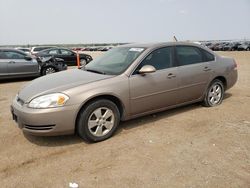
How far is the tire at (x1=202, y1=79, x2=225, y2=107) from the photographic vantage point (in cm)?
564

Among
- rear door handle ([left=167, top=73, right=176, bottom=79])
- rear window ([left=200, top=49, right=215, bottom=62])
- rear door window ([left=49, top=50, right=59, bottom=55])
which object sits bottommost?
rear door window ([left=49, top=50, right=59, bottom=55])

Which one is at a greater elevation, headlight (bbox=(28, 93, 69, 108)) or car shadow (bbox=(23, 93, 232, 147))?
headlight (bbox=(28, 93, 69, 108))

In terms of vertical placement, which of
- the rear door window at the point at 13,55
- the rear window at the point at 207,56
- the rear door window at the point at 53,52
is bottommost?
the rear door window at the point at 53,52

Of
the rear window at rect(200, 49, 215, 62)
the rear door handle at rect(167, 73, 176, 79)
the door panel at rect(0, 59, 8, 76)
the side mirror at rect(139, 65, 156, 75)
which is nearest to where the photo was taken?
the side mirror at rect(139, 65, 156, 75)

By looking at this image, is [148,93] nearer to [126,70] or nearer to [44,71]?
A: [126,70]

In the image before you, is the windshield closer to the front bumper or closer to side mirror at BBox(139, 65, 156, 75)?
side mirror at BBox(139, 65, 156, 75)

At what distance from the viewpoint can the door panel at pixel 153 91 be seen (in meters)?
4.33

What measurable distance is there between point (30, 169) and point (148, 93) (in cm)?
225

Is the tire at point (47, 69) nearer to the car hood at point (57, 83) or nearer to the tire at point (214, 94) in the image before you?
the car hood at point (57, 83)

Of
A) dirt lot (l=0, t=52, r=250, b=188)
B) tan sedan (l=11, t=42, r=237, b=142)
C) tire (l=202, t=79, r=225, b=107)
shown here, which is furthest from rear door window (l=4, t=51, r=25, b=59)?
tire (l=202, t=79, r=225, b=107)

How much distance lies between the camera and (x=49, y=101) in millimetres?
3674

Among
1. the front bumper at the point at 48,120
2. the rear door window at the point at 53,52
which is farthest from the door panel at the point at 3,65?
the front bumper at the point at 48,120

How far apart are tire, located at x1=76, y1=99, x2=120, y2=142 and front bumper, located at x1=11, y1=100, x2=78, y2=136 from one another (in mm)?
141

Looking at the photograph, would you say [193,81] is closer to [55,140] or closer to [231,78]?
[231,78]
